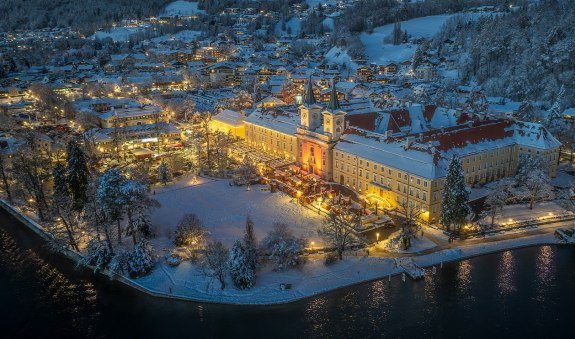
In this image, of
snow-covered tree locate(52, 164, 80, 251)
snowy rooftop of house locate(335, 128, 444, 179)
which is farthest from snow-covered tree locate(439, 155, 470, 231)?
snow-covered tree locate(52, 164, 80, 251)

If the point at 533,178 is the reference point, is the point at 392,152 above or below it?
above

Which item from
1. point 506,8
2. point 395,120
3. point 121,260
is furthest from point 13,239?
point 506,8

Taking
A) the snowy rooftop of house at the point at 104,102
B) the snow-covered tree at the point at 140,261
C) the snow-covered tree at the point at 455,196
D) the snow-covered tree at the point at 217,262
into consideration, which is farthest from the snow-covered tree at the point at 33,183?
the snow-covered tree at the point at 455,196

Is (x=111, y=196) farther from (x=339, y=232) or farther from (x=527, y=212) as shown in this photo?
(x=527, y=212)

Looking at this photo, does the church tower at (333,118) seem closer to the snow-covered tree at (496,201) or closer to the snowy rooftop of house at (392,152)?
the snowy rooftop of house at (392,152)

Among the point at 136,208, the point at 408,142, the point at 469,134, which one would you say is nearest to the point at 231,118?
A: the point at 408,142
